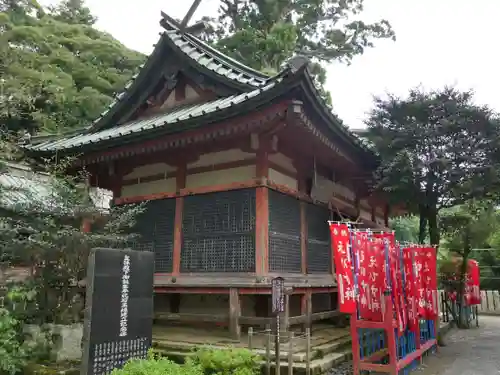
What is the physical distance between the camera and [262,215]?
838cm

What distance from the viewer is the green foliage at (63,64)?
62.1 feet

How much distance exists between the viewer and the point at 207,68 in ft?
32.5

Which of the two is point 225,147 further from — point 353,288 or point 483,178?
point 483,178

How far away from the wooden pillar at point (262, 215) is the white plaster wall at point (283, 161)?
43 cm

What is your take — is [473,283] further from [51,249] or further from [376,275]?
[51,249]

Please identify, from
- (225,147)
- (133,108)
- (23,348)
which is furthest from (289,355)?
(133,108)

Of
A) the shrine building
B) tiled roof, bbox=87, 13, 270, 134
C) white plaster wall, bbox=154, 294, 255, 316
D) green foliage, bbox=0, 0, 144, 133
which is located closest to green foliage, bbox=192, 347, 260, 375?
the shrine building

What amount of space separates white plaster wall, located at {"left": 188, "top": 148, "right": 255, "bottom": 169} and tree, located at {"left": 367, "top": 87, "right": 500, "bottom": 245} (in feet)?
11.7

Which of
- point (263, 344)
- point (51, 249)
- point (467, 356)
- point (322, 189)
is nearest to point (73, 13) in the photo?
point (322, 189)

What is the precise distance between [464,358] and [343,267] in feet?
15.8

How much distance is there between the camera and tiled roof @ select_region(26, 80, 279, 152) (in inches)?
302

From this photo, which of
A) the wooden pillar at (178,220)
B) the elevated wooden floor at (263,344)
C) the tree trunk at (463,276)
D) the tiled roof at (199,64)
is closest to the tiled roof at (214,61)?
the tiled roof at (199,64)

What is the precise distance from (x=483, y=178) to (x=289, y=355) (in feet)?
21.3

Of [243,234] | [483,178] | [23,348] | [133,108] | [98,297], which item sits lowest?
[23,348]
